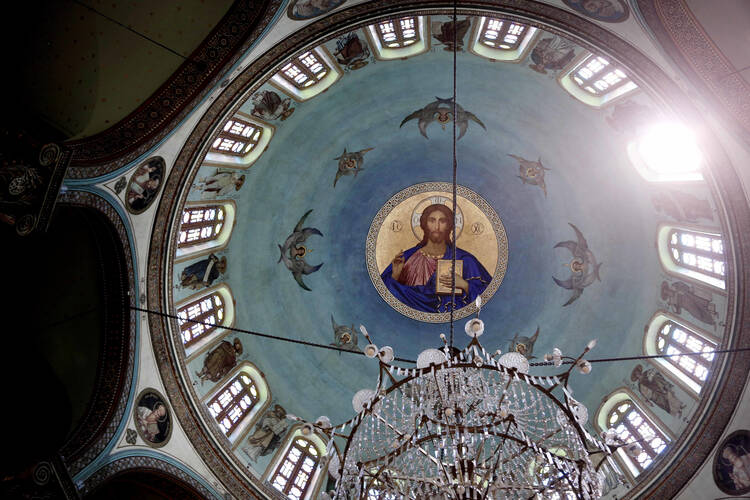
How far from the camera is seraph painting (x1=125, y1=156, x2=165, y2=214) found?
10.2 meters

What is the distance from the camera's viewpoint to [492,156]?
15820 mm

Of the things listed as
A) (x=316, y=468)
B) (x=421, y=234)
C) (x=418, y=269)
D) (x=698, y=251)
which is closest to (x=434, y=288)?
(x=418, y=269)

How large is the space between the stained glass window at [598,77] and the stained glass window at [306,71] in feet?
19.0

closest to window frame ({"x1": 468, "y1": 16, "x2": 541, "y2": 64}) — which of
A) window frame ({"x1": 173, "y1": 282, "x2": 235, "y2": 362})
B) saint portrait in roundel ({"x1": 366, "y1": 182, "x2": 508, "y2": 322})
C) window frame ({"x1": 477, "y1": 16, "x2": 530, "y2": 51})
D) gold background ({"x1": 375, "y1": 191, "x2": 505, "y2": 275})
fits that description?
window frame ({"x1": 477, "y1": 16, "x2": 530, "y2": 51})

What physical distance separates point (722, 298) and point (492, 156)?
6847mm

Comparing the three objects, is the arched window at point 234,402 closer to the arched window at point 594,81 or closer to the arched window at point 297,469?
the arched window at point 297,469

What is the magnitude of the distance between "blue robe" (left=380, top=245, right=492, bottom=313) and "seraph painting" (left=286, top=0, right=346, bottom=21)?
8427 mm

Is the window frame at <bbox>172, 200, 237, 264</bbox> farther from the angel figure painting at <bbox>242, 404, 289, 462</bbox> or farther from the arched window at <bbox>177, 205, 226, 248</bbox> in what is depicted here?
the angel figure painting at <bbox>242, 404, 289, 462</bbox>

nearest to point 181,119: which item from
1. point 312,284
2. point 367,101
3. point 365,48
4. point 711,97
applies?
point 365,48

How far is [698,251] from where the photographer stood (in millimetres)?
12414

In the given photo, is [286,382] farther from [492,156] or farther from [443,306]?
[492,156]

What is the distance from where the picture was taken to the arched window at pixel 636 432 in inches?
489

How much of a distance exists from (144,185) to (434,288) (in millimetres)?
9232

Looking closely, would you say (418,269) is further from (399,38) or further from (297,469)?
(399,38)
